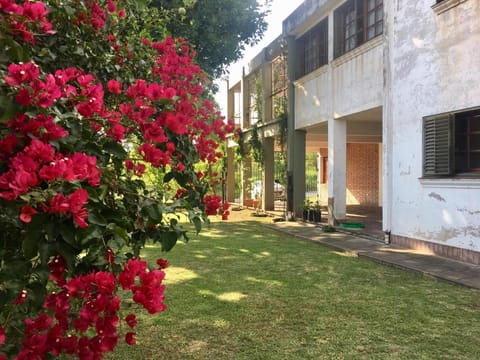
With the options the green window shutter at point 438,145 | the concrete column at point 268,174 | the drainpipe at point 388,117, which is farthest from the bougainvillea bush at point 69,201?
the concrete column at point 268,174

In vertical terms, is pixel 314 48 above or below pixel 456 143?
above

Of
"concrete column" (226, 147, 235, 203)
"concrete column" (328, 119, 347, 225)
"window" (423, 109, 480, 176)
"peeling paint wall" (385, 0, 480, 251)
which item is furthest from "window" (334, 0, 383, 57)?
"concrete column" (226, 147, 235, 203)

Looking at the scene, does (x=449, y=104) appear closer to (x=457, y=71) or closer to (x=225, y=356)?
(x=457, y=71)

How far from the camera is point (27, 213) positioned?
1409 millimetres

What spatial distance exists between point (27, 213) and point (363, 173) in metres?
20.2

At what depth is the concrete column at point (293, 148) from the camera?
46.7 ft

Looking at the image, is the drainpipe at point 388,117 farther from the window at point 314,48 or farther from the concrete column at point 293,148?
the concrete column at point 293,148

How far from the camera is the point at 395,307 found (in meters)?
5.11

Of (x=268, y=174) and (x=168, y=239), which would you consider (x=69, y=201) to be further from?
(x=268, y=174)

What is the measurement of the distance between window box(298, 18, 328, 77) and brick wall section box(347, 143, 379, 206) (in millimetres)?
7716

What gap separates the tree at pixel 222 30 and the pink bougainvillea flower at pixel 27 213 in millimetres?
8521

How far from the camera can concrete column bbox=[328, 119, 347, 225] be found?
1182cm

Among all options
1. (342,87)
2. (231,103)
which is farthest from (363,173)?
(342,87)

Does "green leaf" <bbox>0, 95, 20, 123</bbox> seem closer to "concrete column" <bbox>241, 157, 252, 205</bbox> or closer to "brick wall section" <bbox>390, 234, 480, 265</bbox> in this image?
"brick wall section" <bbox>390, 234, 480, 265</bbox>
